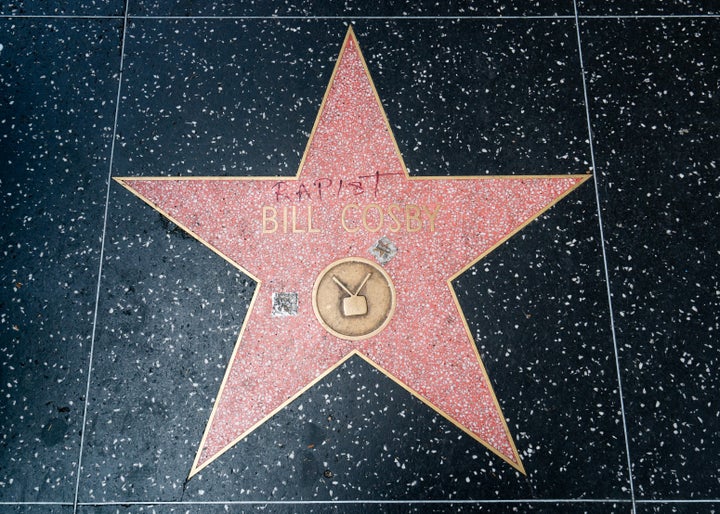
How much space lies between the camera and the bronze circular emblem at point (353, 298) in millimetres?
1482

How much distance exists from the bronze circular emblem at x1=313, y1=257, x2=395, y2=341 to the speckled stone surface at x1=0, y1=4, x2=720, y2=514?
141 millimetres

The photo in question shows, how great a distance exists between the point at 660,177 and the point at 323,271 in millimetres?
1245

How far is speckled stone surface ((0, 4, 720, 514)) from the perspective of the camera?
1435mm

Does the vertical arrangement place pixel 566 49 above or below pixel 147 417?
above

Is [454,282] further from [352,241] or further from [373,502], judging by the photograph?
[373,502]

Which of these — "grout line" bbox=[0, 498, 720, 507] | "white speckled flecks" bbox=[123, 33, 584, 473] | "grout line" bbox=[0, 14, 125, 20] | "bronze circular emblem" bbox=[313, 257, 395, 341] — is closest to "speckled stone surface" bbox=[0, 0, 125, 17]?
"grout line" bbox=[0, 14, 125, 20]

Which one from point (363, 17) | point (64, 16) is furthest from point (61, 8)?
point (363, 17)

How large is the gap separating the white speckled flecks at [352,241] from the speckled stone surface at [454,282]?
0.06 meters

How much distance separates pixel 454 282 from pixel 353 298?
35cm

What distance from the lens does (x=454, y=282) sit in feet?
5.02

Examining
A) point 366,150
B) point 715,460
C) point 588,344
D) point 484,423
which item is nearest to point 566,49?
point 366,150

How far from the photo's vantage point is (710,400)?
1485 millimetres

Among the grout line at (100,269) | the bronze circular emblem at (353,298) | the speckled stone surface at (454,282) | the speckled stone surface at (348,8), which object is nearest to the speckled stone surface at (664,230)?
the speckled stone surface at (454,282)

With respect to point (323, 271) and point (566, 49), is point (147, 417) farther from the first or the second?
point (566, 49)
